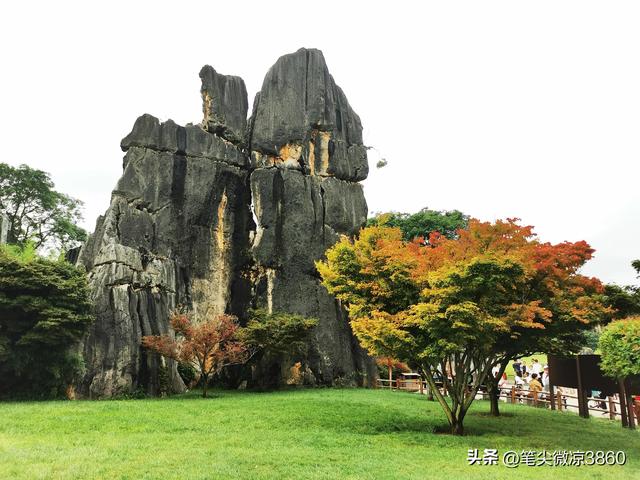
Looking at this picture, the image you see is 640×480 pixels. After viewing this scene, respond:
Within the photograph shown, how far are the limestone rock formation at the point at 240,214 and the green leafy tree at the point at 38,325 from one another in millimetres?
2440

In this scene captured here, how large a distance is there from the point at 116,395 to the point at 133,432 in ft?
28.8

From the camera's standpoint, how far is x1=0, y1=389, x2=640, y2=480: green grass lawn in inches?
303

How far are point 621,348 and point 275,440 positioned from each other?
7.06 meters

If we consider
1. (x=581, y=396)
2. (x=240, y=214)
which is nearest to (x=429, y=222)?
(x=240, y=214)

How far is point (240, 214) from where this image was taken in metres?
28.5

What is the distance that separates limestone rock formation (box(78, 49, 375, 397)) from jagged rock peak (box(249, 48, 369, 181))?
7 cm

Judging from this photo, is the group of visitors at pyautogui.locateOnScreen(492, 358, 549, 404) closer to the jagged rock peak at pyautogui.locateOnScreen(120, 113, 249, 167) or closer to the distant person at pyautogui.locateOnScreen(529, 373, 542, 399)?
the distant person at pyautogui.locateOnScreen(529, 373, 542, 399)

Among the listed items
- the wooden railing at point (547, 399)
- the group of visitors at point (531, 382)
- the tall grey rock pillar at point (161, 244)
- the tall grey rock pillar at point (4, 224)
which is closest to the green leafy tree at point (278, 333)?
the tall grey rock pillar at point (161, 244)

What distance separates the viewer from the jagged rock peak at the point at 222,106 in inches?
1108

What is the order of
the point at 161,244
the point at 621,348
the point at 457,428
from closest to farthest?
the point at 621,348
the point at 457,428
the point at 161,244

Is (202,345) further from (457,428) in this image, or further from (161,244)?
(457,428)

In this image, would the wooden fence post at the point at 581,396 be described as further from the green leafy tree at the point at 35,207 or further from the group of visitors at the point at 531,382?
the green leafy tree at the point at 35,207

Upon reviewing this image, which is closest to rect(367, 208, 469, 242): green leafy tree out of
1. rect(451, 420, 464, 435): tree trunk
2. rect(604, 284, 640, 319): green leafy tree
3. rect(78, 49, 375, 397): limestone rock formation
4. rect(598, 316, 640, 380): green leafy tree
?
rect(78, 49, 375, 397): limestone rock formation

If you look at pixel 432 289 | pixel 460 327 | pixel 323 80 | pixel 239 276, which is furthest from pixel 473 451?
pixel 323 80
